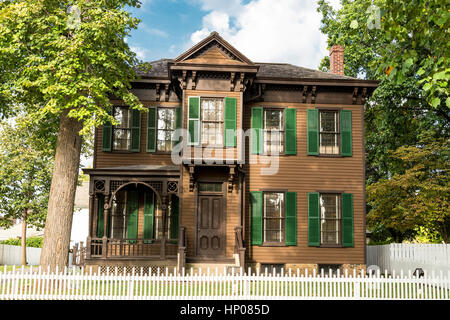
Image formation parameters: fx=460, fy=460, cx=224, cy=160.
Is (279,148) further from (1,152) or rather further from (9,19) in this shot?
(1,152)

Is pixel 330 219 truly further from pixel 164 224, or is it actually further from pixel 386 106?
pixel 386 106

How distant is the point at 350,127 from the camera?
19.5 m

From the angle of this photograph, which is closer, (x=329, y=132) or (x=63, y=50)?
(x=63, y=50)

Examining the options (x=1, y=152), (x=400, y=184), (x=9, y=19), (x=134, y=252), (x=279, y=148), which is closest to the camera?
(x=9, y=19)

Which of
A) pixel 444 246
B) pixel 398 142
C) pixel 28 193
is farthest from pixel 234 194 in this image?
pixel 28 193

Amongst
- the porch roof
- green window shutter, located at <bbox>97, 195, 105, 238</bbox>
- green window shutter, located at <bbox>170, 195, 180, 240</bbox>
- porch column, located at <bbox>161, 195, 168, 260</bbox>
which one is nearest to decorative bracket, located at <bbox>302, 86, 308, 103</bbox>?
the porch roof

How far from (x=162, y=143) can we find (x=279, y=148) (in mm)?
4906

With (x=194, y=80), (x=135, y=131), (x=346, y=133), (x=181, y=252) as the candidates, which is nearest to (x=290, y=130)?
(x=346, y=133)

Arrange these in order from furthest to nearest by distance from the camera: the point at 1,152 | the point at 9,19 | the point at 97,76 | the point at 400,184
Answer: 1. the point at 1,152
2. the point at 400,184
3. the point at 97,76
4. the point at 9,19

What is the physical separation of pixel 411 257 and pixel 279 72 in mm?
9700

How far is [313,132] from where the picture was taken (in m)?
19.3

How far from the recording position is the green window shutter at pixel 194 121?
17766 millimetres

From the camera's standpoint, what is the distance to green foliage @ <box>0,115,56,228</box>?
28955mm

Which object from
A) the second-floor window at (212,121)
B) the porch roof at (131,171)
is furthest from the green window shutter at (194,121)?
the porch roof at (131,171)
